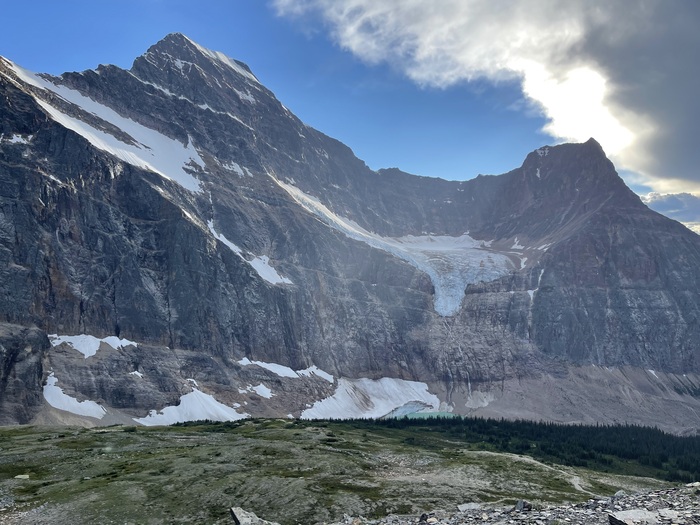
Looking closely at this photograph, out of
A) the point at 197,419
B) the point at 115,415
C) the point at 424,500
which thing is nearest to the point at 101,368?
the point at 115,415

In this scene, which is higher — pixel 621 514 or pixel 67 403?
pixel 621 514

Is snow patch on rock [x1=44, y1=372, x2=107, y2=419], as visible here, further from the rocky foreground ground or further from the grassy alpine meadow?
the rocky foreground ground

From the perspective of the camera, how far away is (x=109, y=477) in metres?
74.9

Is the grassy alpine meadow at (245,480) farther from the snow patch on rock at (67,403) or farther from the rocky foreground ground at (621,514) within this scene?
the snow patch on rock at (67,403)

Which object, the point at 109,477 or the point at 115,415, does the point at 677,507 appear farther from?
the point at 115,415

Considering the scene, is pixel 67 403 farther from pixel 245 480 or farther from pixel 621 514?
pixel 621 514

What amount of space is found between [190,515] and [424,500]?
2351 centimetres

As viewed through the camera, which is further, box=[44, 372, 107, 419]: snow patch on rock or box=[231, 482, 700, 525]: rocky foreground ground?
box=[44, 372, 107, 419]: snow patch on rock

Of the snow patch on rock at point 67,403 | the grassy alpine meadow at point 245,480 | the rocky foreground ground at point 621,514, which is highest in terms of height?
the rocky foreground ground at point 621,514

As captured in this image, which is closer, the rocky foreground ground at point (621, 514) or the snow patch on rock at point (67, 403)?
the rocky foreground ground at point (621, 514)

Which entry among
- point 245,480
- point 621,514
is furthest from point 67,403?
point 621,514

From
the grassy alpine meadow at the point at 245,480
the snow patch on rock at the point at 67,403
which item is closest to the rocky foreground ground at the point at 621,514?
the grassy alpine meadow at the point at 245,480

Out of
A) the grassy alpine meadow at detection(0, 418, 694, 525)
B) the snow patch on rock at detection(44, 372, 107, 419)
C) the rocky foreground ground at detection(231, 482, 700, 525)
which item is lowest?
the snow patch on rock at detection(44, 372, 107, 419)

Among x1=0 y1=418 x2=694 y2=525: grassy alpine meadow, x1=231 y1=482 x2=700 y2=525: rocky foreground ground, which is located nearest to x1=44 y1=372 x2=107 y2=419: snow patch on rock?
x1=0 y1=418 x2=694 y2=525: grassy alpine meadow
